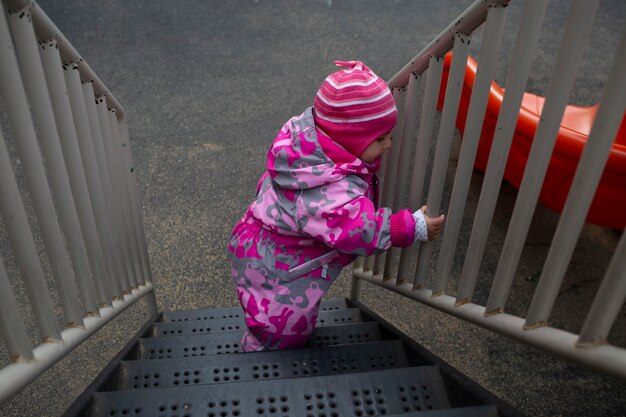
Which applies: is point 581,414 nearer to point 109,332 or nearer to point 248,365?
point 248,365

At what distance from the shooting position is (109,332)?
285 centimetres

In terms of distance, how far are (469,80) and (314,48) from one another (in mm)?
2445

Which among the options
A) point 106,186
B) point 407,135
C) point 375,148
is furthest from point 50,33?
point 407,135

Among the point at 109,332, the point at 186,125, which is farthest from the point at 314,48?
the point at 109,332

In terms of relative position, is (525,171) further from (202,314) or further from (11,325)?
(202,314)

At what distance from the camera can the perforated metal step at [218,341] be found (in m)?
2.29

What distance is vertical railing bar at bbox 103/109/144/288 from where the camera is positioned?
2092 mm

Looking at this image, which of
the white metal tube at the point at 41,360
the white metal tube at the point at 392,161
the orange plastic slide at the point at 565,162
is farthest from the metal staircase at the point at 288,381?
the orange plastic slide at the point at 565,162

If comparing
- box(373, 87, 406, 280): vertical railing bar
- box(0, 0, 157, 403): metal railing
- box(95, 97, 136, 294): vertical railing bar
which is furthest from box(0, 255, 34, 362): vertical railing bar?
box(373, 87, 406, 280): vertical railing bar

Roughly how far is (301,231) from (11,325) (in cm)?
93

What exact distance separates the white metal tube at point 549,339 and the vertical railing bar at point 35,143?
3.63ft

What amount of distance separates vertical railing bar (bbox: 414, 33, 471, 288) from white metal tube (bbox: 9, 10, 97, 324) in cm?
103

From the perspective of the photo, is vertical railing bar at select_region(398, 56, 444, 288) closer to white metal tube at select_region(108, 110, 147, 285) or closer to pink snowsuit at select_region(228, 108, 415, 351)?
pink snowsuit at select_region(228, 108, 415, 351)

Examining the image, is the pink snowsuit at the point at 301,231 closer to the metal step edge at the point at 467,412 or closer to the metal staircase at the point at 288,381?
the metal staircase at the point at 288,381
